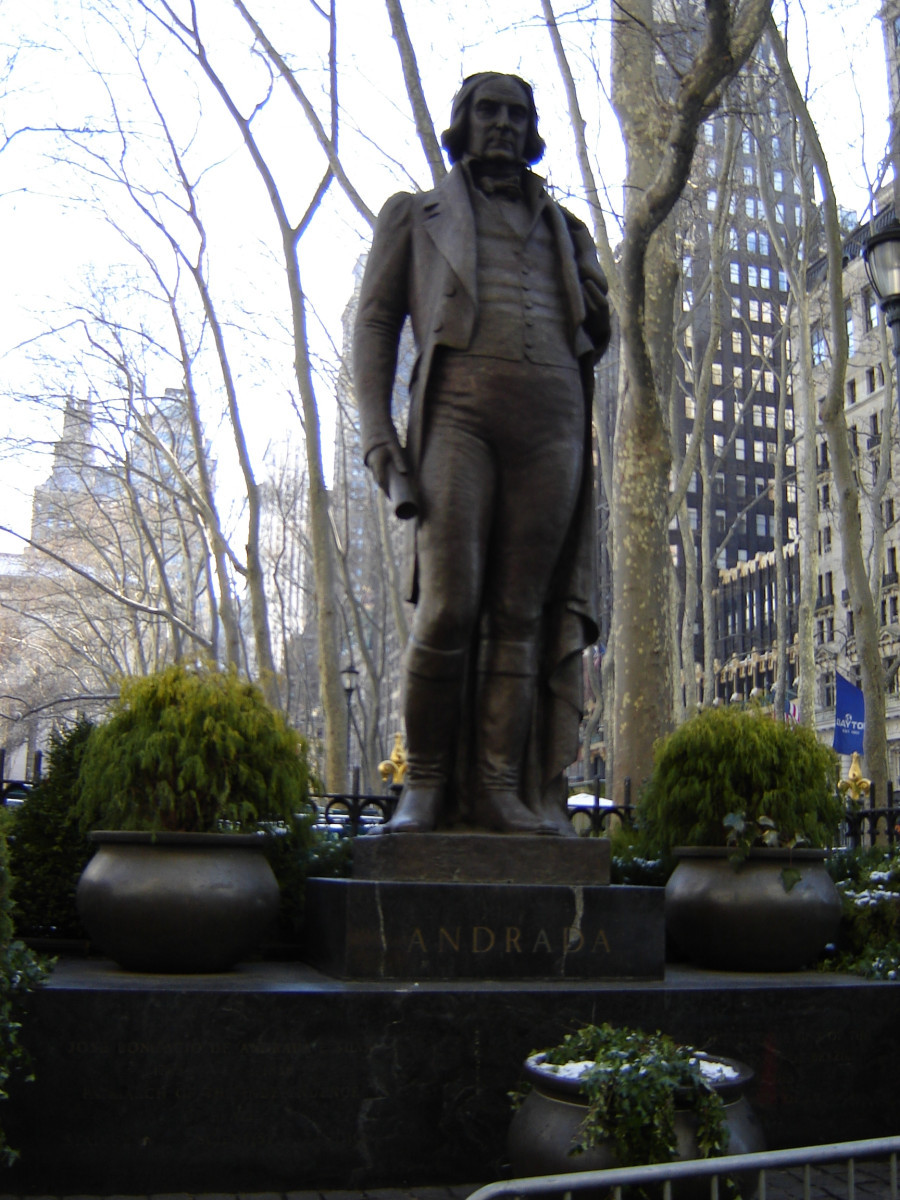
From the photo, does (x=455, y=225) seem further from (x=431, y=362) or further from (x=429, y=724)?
(x=429, y=724)

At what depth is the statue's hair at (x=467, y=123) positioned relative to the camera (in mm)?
6277

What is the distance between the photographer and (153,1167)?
15.8 ft

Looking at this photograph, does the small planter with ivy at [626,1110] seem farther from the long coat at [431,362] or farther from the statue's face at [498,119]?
the statue's face at [498,119]

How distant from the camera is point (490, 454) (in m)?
6.07

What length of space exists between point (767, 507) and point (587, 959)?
281 feet

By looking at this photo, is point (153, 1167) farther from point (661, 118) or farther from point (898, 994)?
point (661, 118)

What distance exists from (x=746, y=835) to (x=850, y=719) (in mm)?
14680

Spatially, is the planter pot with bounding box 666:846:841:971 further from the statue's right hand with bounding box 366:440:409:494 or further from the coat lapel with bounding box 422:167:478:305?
the coat lapel with bounding box 422:167:478:305

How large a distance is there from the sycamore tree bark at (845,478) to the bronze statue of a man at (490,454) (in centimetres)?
1528

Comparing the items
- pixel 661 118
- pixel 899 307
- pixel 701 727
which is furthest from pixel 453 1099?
pixel 661 118

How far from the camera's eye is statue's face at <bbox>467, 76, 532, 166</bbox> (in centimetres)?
623

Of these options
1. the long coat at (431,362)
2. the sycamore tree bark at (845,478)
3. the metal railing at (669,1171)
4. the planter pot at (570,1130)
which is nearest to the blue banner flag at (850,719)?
the sycamore tree bark at (845,478)

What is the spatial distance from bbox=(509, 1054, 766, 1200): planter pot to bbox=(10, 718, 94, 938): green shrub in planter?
9.76ft

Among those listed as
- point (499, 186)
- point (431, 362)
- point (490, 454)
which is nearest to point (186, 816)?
point (490, 454)
